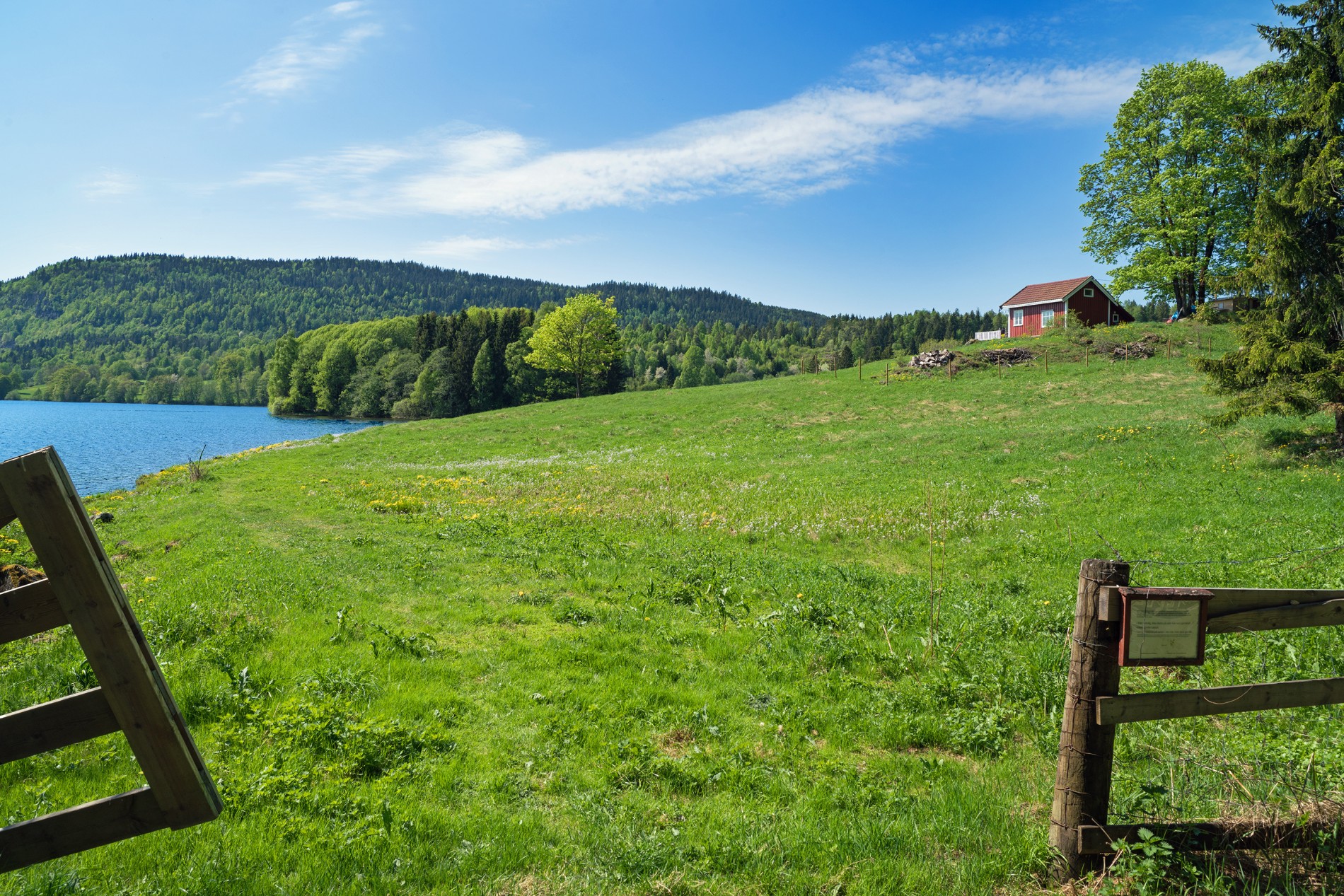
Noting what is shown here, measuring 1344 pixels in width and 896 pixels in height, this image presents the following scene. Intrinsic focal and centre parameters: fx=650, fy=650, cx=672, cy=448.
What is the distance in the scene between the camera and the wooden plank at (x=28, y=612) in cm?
266

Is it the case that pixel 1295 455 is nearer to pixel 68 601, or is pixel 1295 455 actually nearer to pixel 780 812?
pixel 780 812

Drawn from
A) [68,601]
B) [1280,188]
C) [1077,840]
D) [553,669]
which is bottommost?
[553,669]

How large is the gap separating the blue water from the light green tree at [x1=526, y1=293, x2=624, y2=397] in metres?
21.9

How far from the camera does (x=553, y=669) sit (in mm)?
7914

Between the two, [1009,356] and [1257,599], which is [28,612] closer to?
[1257,599]

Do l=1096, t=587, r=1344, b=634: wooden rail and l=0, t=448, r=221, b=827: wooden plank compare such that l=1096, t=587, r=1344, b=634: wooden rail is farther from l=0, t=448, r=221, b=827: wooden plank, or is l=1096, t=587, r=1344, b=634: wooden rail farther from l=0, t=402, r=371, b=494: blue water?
l=0, t=402, r=371, b=494: blue water

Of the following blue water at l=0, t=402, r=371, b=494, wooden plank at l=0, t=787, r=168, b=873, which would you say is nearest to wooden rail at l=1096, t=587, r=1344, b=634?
wooden plank at l=0, t=787, r=168, b=873

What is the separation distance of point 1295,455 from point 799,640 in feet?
62.1

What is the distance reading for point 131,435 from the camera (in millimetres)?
56938

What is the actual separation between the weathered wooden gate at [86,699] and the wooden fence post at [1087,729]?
15.8 ft

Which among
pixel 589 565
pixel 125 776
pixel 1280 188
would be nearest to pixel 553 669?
pixel 125 776

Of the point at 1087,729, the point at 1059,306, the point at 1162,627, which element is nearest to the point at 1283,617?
the point at 1162,627

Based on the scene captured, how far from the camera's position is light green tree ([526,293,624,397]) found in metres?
71.8

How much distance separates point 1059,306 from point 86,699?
68.4 meters
